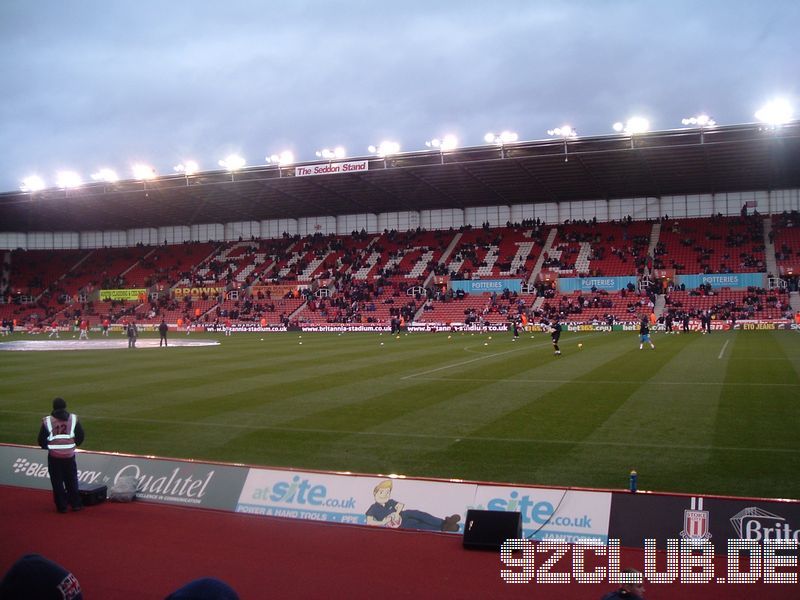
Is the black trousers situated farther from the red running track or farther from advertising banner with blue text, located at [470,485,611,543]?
advertising banner with blue text, located at [470,485,611,543]

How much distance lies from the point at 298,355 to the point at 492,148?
888 inches

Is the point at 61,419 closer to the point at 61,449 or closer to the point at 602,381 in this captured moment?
the point at 61,449

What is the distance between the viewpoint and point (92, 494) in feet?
32.6

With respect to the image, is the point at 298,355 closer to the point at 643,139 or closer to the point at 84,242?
the point at 643,139

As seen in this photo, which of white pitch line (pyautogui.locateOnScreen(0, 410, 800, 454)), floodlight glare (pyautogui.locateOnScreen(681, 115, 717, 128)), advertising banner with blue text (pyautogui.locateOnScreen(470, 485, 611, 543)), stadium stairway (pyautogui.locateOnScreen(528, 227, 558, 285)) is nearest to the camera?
advertising banner with blue text (pyautogui.locateOnScreen(470, 485, 611, 543))

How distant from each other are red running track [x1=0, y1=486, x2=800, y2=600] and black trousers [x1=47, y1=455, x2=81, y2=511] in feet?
0.69

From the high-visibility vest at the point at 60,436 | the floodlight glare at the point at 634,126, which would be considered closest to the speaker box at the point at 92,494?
the high-visibility vest at the point at 60,436

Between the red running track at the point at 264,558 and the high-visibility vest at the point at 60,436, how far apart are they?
900 mm

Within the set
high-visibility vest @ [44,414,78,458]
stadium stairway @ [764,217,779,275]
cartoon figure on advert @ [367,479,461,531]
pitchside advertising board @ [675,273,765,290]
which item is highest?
stadium stairway @ [764,217,779,275]

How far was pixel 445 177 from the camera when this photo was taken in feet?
182

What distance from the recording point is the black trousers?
31.3ft

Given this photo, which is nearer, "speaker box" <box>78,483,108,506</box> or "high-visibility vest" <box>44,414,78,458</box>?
"high-visibility vest" <box>44,414,78,458</box>

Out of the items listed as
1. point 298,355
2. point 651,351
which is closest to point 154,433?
point 298,355

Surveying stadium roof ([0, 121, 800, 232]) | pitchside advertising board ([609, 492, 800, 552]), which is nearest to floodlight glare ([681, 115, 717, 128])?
stadium roof ([0, 121, 800, 232])
